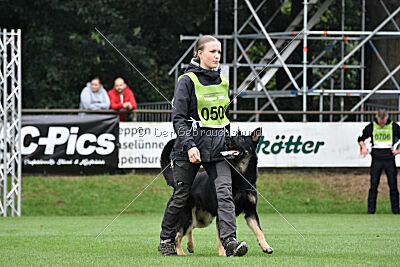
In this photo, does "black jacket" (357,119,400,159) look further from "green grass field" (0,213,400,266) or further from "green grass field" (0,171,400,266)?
"green grass field" (0,213,400,266)

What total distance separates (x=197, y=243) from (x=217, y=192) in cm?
250

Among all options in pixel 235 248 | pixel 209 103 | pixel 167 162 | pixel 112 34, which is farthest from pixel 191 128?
pixel 112 34

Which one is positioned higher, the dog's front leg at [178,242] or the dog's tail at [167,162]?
the dog's tail at [167,162]

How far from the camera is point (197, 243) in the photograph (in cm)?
970

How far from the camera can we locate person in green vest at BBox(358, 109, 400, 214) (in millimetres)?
16344

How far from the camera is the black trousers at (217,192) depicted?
725 cm

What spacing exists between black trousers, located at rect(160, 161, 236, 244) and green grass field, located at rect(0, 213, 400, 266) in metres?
0.30

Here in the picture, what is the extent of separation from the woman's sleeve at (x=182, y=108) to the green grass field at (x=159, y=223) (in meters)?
1.16

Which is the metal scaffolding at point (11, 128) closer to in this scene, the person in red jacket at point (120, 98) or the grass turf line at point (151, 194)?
the grass turf line at point (151, 194)

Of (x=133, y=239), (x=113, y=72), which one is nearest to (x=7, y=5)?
(x=113, y=72)

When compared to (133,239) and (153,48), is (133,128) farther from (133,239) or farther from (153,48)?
(153,48)

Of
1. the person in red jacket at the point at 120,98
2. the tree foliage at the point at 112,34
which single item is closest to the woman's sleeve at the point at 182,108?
the person in red jacket at the point at 120,98

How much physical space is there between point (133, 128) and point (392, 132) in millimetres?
5439

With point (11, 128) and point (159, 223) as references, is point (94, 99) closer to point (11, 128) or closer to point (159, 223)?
point (11, 128)
